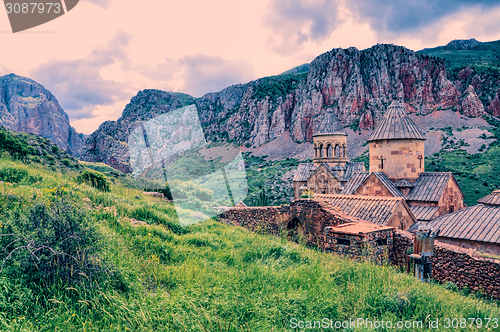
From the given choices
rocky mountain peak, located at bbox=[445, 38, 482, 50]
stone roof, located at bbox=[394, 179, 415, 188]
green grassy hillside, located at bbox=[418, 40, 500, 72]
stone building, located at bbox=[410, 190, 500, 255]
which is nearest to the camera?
stone building, located at bbox=[410, 190, 500, 255]

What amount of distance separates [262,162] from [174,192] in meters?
75.0

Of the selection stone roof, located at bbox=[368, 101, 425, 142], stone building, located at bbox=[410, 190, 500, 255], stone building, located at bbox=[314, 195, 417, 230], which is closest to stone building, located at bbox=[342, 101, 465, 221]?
stone roof, located at bbox=[368, 101, 425, 142]

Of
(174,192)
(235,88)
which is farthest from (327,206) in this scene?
(235,88)

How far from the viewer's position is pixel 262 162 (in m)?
86.4

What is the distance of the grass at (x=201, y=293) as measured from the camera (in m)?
2.65

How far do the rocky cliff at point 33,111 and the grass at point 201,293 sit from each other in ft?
267

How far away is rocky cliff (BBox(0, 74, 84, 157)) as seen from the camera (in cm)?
7294

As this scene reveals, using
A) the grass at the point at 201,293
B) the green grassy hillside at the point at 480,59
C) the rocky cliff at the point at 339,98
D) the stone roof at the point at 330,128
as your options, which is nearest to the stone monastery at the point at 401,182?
the grass at the point at 201,293

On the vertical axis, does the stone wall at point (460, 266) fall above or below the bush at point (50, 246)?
below

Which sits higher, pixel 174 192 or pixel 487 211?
pixel 174 192

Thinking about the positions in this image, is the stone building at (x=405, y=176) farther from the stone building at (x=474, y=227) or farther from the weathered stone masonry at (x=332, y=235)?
the weathered stone masonry at (x=332, y=235)

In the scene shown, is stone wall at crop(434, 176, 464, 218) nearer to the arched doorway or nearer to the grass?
the arched doorway

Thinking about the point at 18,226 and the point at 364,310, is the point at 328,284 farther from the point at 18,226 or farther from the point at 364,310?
the point at 18,226

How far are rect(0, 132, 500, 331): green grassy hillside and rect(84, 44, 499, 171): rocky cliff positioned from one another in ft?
276
